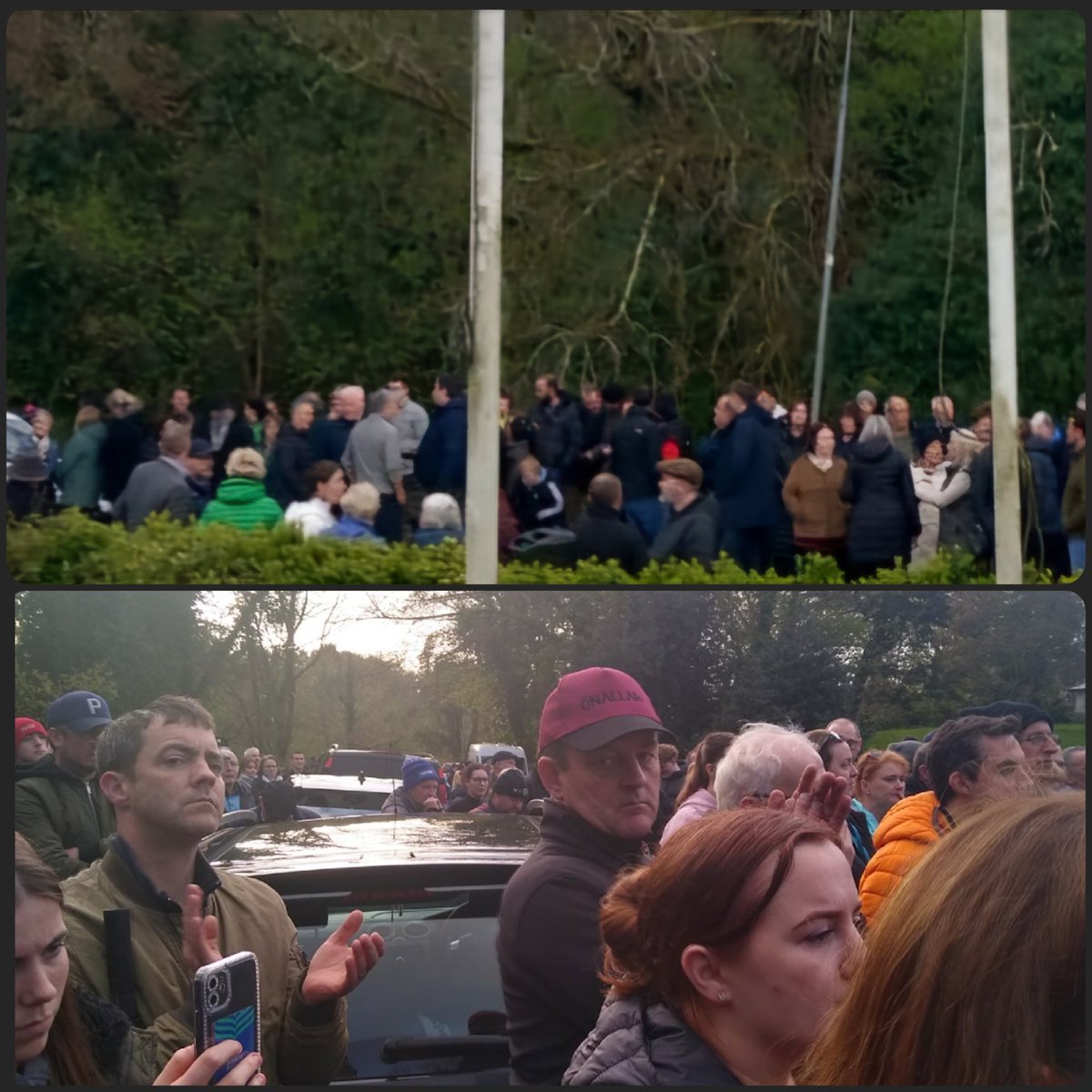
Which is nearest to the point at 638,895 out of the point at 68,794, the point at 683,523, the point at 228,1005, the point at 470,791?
the point at 470,791

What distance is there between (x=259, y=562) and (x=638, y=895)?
14.9 feet

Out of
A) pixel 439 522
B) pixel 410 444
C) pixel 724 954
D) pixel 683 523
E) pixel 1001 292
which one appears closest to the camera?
pixel 724 954

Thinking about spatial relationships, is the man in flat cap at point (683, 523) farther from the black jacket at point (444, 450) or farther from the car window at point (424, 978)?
the car window at point (424, 978)

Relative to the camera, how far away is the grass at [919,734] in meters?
4.22

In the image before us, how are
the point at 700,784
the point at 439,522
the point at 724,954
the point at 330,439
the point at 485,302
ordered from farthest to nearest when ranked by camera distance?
the point at 330,439 < the point at 439,522 < the point at 485,302 < the point at 700,784 < the point at 724,954

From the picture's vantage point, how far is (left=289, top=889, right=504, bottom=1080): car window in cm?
417

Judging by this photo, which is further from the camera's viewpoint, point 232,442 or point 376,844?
point 232,442

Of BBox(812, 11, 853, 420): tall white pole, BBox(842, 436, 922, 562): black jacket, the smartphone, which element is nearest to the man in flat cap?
BBox(842, 436, 922, 562): black jacket

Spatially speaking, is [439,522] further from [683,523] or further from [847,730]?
[847,730]

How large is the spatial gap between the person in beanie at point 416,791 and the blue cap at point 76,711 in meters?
0.80

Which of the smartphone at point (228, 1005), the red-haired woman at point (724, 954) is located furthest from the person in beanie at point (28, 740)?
the red-haired woman at point (724, 954)

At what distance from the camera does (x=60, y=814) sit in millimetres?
4223

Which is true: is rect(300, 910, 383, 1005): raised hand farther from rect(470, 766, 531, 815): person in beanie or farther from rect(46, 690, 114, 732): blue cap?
rect(46, 690, 114, 732): blue cap

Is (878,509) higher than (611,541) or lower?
higher
